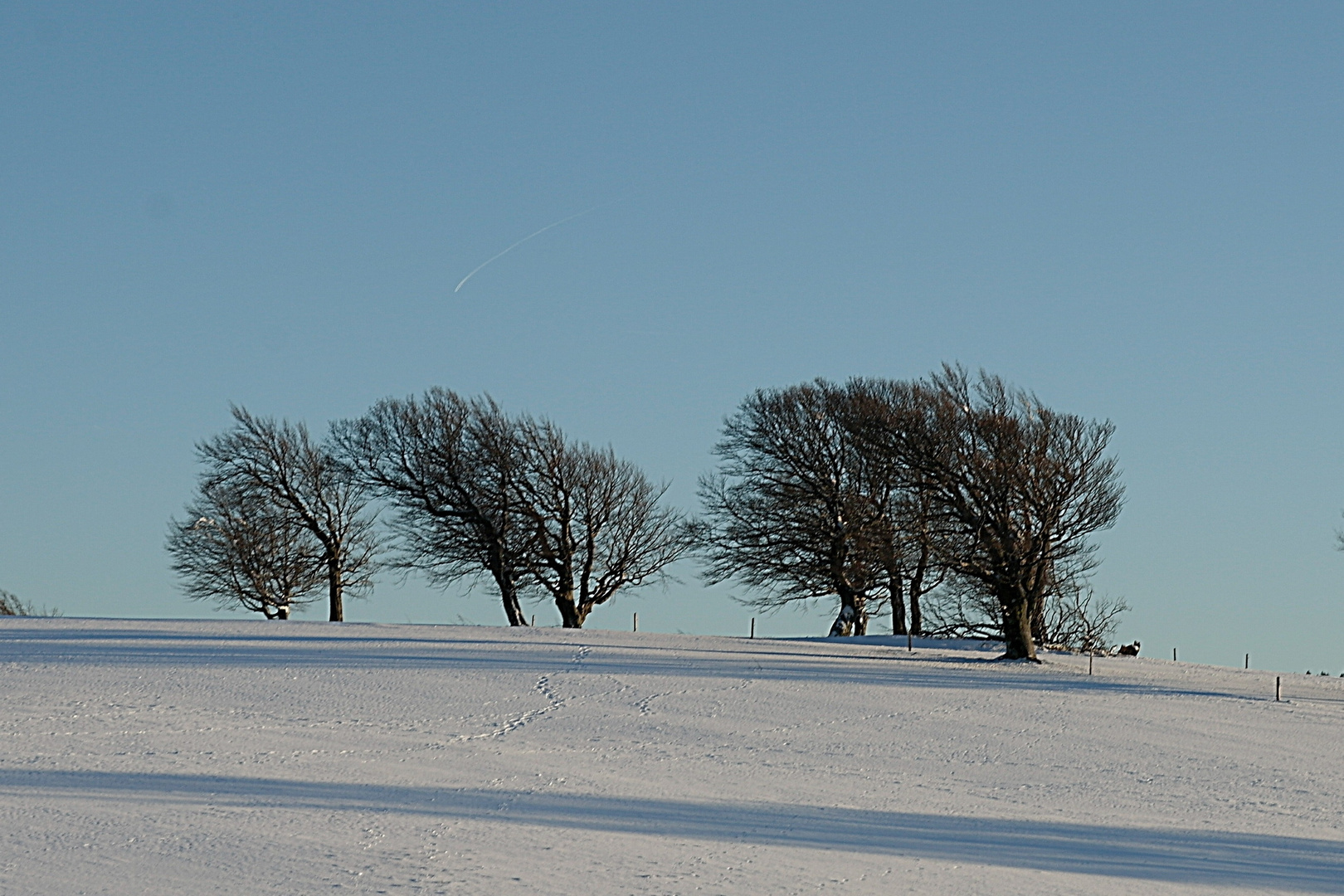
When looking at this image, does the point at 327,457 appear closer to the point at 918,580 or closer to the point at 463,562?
the point at 463,562

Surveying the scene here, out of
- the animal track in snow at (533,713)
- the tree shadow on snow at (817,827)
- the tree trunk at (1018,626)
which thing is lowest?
the tree shadow on snow at (817,827)

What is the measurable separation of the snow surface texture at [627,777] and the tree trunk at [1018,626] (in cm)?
414

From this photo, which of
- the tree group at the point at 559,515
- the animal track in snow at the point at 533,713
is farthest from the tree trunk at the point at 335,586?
the animal track in snow at the point at 533,713

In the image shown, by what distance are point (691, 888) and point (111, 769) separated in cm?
708

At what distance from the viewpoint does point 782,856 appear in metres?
11.5

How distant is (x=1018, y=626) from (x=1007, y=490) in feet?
10.6

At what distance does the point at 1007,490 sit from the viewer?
32.2 meters

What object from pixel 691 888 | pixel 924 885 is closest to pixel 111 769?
pixel 691 888

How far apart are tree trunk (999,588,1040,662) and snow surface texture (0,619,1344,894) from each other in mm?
4144

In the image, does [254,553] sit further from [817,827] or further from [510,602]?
[817,827]

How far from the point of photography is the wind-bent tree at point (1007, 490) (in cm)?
3238

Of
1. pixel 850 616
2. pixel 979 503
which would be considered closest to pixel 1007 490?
pixel 979 503

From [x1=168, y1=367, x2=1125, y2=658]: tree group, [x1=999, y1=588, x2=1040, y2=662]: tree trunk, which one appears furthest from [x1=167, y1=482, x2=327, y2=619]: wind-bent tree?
[x1=999, y1=588, x2=1040, y2=662]: tree trunk

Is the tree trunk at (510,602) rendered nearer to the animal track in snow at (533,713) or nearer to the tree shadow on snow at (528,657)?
the tree shadow on snow at (528,657)
